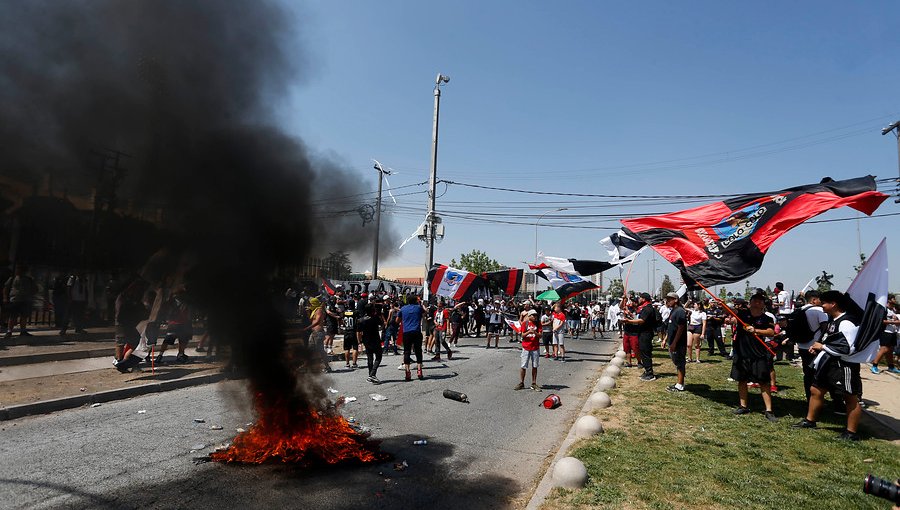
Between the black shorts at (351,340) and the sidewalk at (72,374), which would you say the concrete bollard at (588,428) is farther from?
the black shorts at (351,340)

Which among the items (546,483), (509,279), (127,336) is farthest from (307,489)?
(509,279)

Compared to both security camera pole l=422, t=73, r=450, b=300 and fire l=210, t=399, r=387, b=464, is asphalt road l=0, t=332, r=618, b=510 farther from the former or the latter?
security camera pole l=422, t=73, r=450, b=300

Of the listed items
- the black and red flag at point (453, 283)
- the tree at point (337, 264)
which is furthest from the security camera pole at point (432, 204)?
the tree at point (337, 264)

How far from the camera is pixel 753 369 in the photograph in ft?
23.4

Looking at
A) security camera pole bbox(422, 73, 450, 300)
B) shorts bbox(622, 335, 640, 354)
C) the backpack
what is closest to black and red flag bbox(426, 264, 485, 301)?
security camera pole bbox(422, 73, 450, 300)

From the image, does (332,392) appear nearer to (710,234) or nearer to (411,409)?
(411,409)

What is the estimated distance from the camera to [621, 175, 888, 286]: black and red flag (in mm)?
6602

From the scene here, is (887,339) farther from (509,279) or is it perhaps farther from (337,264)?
(337,264)

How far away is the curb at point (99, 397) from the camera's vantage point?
21.8 feet

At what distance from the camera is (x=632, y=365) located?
12.8 m

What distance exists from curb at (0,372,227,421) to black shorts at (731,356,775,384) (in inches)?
276

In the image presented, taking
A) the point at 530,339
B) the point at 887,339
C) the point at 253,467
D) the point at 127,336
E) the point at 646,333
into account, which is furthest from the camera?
the point at 887,339

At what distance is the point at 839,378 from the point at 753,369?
1.30 metres

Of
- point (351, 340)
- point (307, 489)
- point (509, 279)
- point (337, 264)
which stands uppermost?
point (509, 279)
